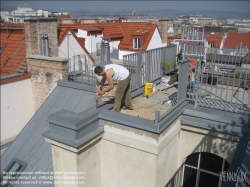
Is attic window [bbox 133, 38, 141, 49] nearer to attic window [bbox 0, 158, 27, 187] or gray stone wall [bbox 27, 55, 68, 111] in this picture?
gray stone wall [bbox 27, 55, 68, 111]

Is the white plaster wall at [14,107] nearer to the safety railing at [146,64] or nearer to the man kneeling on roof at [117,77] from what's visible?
the safety railing at [146,64]

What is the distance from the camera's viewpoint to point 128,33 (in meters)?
22.8

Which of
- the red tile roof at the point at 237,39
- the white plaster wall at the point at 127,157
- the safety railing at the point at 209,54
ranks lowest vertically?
the white plaster wall at the point at 127,157

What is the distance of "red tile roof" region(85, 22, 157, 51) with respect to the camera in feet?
68.6

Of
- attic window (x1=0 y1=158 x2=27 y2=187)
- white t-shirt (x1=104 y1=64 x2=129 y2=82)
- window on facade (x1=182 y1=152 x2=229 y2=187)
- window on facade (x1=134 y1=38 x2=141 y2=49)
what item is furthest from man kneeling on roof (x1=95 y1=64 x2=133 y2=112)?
window on facade (x1=134 y1=38 x2=141 y2=49)

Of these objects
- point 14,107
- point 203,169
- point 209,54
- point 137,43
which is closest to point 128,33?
point 137,43

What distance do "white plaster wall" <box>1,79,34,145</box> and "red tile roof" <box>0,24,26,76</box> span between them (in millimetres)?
1274

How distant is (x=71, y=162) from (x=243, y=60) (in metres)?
5.33

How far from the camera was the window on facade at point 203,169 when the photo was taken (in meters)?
4.77

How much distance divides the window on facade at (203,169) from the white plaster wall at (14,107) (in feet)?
21.6

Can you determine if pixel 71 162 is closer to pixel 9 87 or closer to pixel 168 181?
pixel 168 181

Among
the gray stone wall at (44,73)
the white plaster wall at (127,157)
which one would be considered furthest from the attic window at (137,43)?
the white plaster wall at (127,157)

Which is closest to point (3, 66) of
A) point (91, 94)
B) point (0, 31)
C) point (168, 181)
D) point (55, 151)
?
point (0, 31)

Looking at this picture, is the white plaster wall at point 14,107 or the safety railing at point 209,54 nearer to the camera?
the safety railing at point 209,54
